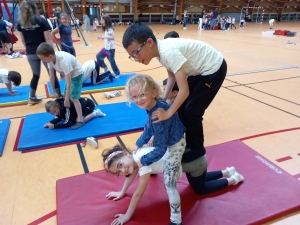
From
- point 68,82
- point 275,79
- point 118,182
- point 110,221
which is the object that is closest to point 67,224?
point 110,221

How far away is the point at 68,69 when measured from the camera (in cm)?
298

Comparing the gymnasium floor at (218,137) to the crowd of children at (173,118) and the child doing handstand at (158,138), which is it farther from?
the child doing handstand at (158,138)

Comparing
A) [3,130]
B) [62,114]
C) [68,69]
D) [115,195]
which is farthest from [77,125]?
[115,195]

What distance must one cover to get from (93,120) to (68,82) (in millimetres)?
679

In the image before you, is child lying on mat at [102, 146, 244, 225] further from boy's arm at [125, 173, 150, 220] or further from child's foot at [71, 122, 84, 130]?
child's foot at [71, 122, 84, 130]

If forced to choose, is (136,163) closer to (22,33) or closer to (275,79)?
(22,33)

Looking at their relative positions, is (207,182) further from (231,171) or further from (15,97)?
(15,97)

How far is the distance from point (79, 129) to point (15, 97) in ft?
6.49

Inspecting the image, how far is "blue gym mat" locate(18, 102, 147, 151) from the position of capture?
Result: 2834 millimetres

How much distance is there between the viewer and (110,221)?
5.78 feet

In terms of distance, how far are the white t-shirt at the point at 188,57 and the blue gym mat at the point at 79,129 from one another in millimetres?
1490

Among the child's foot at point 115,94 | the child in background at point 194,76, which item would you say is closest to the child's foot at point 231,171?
the child in background at point 194,76

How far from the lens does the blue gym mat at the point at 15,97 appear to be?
13.4 feet

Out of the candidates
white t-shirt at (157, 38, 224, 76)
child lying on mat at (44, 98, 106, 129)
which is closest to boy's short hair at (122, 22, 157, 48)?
white t-shirt at (157, 38, 224, 76)
